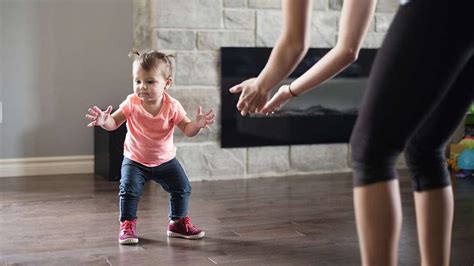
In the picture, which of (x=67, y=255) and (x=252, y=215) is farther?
(x=252, y=215)

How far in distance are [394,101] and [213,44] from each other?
264 centimetres

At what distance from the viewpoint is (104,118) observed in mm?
2309

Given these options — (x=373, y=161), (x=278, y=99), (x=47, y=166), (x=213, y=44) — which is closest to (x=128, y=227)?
(x=278, y=99)

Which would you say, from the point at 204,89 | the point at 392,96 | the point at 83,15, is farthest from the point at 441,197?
the point at 83,15

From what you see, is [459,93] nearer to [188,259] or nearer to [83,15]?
[188,259]

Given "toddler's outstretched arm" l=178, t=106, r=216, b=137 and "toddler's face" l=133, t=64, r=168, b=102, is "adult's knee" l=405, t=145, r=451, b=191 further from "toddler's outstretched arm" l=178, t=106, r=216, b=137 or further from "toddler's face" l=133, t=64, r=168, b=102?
"toddler's face" l=133, t=64, r=168, b=102

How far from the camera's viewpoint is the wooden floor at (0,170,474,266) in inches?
83.4

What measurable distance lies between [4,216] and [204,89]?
139 cm

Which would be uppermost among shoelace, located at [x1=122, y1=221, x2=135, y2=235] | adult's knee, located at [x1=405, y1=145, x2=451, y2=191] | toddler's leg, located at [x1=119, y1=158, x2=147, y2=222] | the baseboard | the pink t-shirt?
adult's knee, located at [x1=405, y1=145, x2=451, y2=191]

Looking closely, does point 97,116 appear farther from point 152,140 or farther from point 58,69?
point 58,69

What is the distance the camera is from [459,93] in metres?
1.34

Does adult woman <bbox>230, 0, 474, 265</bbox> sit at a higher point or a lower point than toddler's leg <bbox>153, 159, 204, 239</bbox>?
higher

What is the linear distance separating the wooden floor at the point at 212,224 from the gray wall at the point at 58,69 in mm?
360

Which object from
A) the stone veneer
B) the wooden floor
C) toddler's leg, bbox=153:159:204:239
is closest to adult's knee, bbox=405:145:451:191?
the wooden floor
